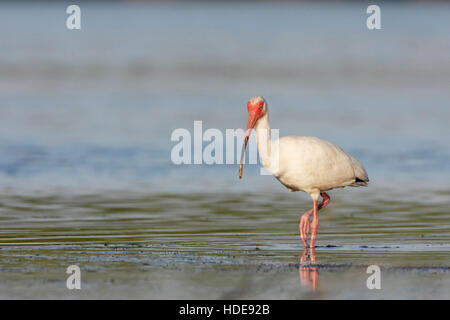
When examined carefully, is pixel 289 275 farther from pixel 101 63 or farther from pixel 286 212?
pixel 101 63

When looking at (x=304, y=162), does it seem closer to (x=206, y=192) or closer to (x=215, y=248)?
(x=215, y=248)

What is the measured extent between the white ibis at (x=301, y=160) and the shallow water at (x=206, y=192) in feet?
1.84

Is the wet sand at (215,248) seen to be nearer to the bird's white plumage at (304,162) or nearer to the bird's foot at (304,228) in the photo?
the bird's foot at (304,228)

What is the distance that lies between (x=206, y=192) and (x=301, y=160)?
3.68 meters

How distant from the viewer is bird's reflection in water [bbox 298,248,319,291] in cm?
977

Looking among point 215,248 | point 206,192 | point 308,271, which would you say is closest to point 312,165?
point 215,248

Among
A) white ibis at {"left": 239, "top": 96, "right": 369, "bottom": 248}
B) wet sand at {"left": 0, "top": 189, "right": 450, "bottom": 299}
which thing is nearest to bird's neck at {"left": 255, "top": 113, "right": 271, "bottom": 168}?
white ibis at {"left": 239, "top": 96, "right": 369, "bottom": 248}

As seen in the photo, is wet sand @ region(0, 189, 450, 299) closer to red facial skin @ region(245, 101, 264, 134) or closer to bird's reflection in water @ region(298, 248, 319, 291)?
bird's reflection in water @ region(298, 248, 319, 291)

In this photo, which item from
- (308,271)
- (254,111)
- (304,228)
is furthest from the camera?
(254,111)

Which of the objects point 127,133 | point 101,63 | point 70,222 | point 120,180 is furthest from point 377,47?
point 70,222

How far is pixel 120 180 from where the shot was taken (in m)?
17.0

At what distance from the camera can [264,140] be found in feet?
40.8

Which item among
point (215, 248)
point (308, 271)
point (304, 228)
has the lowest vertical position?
point (308, 271)

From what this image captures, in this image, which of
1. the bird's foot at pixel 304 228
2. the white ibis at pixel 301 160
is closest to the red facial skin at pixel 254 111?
the white ibis at pixel 301 160
